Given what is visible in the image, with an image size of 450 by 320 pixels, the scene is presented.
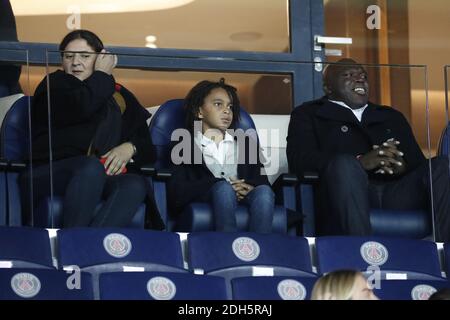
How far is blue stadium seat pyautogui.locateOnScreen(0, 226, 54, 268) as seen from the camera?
18.8 ft

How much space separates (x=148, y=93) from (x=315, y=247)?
149cm

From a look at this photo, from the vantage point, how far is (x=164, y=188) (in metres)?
6.76

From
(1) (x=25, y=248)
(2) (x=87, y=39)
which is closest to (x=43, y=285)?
(1) (x=25, y=248)

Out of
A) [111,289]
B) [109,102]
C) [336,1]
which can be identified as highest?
[336,1]

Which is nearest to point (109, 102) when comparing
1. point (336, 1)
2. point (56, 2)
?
point (56, 2)

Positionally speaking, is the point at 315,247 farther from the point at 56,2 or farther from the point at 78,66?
the point at 56,2

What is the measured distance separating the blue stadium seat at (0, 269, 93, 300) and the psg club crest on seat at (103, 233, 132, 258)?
0.40 metres

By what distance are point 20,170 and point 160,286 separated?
1.35 meters

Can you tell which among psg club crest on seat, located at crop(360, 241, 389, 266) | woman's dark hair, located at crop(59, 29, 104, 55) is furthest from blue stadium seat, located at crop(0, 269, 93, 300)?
woman's dark hair, located at crop(59, 29, 104, 55)

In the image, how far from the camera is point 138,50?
820 cm

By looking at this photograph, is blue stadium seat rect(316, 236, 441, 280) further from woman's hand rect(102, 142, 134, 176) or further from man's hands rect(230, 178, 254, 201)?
woman's hand rect(102, 142, 134, 176)

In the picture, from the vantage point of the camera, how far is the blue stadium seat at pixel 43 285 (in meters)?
5.33

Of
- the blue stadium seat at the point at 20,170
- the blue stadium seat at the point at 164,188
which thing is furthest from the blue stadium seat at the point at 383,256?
the blue stadium seat at the point at 20,170
